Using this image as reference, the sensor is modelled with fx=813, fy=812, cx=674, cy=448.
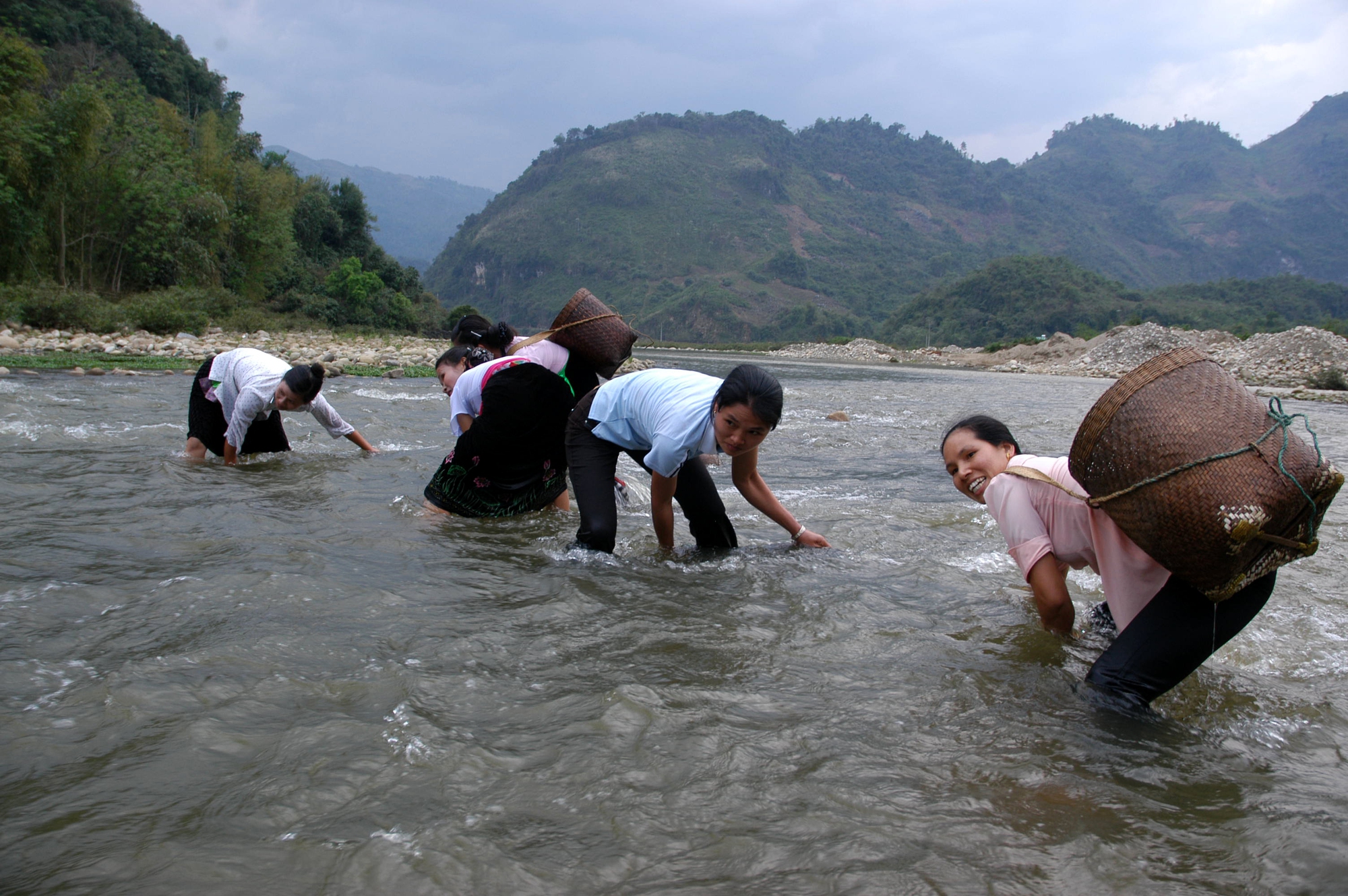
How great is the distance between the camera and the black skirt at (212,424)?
6.20m

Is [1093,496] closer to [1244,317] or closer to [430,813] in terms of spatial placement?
[430,813]

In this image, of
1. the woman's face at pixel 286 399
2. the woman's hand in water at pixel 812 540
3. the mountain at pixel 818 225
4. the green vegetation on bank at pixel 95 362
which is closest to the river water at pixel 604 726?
the woman's hand in water at pixel 812 540

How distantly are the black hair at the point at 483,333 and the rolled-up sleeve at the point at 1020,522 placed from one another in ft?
12.9

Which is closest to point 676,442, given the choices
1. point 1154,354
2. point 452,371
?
point 452,371

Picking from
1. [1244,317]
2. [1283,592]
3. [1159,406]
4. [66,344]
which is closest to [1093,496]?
[1159,406]

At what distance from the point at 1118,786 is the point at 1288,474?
914 millimetres

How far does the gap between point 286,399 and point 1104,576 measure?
519 centimetres

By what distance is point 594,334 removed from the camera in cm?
459

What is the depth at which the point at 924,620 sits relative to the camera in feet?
11.4

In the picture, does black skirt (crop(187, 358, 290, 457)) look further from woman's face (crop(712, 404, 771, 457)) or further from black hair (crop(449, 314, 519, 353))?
woman's face (crop(712, 404, 771, 457))

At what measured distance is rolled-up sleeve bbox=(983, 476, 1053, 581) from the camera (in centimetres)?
264

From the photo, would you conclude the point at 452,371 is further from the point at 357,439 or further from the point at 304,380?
the point at 357,439

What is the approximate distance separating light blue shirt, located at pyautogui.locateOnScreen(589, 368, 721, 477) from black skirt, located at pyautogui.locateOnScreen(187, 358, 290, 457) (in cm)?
362

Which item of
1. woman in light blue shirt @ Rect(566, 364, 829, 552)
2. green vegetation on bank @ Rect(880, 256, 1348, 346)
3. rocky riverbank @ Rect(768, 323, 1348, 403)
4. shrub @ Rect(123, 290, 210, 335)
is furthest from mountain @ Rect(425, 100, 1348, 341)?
woman in light blue shirt @ Rect(566, 364, 829, 552)
